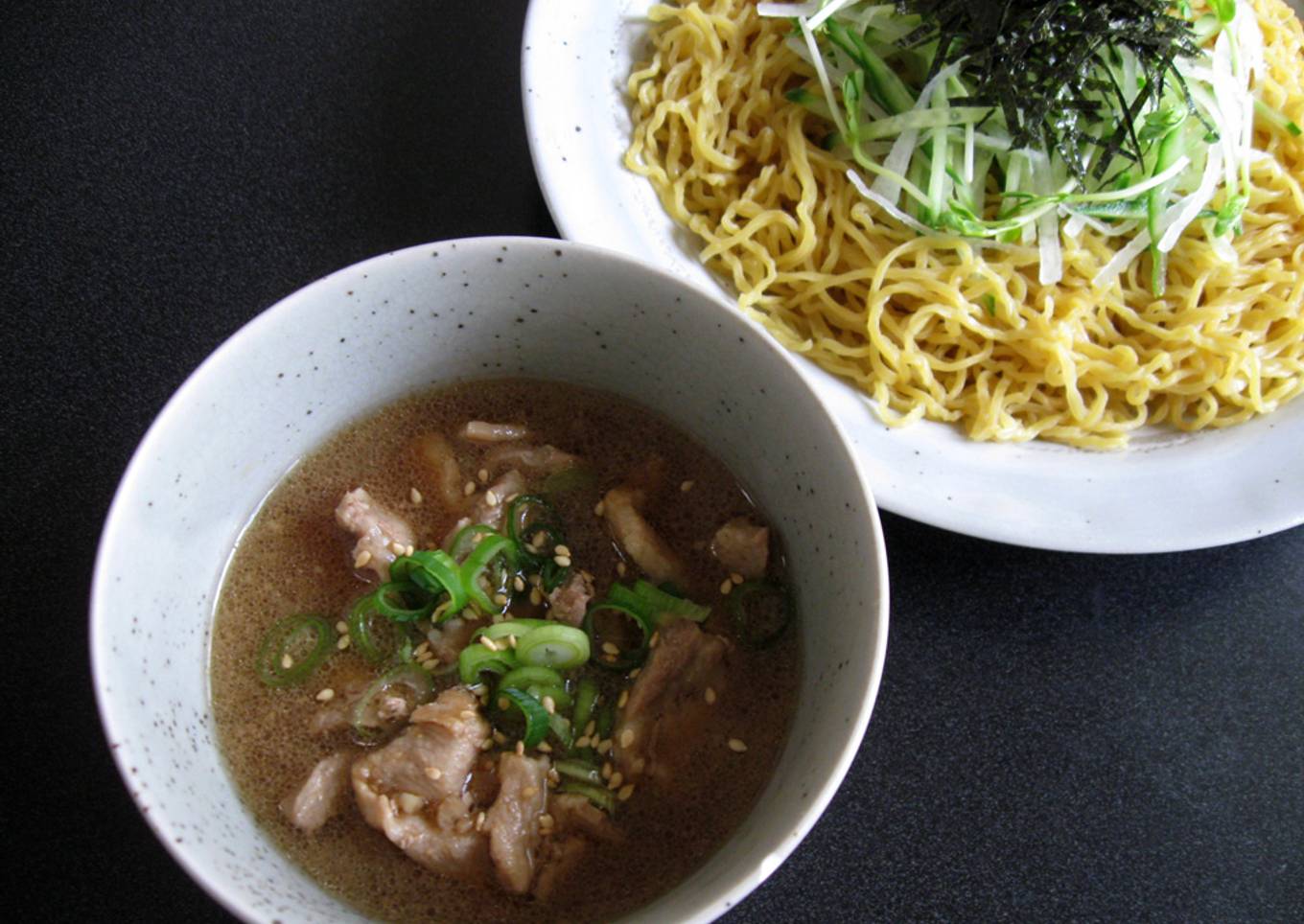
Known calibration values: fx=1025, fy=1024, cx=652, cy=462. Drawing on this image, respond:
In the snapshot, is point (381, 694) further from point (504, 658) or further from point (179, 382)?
point (179, 382)

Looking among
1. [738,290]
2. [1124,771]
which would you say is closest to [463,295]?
[738,290]

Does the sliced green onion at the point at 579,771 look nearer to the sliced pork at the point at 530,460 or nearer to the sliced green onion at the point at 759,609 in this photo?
the sliced green onion at the point at 759,609

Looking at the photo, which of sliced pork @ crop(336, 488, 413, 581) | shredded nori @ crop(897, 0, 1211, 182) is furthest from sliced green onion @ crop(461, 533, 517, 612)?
shredded nori @ crop(897, 0, 1211, 182)

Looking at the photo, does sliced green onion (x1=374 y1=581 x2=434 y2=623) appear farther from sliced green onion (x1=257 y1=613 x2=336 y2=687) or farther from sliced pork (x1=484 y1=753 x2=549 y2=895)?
sliced pork (x1=484 y1=753 x2=549 y2=895)

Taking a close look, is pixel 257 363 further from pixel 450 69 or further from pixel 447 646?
pixel 450 69

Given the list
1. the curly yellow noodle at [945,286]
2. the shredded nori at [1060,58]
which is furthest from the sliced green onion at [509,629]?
the shredded nori at [1060,58]

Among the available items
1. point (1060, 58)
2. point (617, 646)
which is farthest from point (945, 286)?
point (617, 646)

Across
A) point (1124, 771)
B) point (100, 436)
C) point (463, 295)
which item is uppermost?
point (463, 295)
